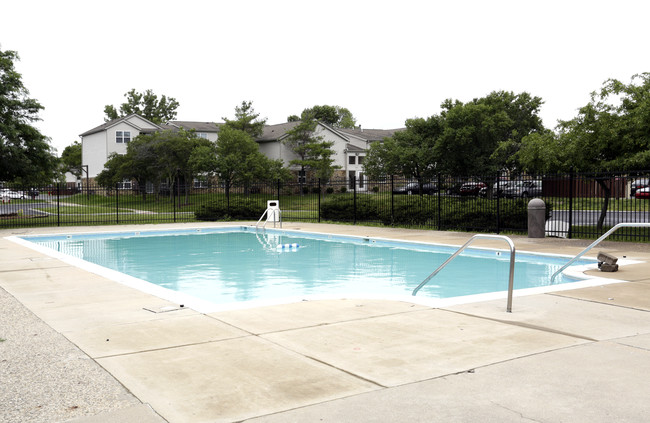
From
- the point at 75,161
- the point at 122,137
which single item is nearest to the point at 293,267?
the point at 122,137

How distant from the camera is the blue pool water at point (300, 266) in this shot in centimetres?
1160

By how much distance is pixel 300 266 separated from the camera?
14922mm

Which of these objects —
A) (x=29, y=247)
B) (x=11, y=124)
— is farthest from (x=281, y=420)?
(x=11, y=124)

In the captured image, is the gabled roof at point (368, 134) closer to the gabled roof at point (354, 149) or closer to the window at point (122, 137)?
the gabled roof at point (354, 149)

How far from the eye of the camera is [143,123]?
62531 mm

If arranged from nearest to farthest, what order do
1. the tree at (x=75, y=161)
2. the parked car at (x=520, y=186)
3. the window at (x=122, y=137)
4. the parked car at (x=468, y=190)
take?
the parked car at (x=520, y=186) < the parked car at (x=468, y=190) < the window at (x=122, y=137) < the tree at (x=75, y=161)

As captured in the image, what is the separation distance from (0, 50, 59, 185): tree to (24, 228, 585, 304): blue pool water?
5887 mm

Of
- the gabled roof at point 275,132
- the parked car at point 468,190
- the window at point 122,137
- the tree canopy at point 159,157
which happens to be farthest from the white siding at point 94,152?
the parked car at point 468,190

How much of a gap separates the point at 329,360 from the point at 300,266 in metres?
9.48

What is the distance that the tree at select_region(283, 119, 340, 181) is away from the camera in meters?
57.5

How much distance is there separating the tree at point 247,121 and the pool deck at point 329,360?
50989 mm

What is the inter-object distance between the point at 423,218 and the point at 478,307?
52.2 feet

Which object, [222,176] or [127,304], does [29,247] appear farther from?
[222,176]

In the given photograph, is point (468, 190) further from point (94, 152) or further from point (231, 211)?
point (94, 152)
